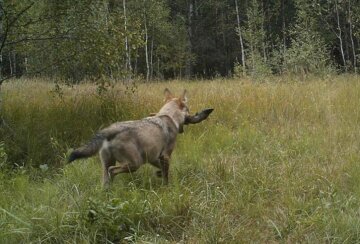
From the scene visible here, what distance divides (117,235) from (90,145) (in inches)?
39.8

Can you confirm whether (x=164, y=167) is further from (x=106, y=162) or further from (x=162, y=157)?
(x=106, y=162)

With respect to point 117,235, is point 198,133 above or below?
above

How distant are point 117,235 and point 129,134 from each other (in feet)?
3.69

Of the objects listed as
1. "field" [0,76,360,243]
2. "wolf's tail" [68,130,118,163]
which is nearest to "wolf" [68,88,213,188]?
"wolf's tail" [68,130,118,163]

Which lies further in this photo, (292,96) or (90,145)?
(292,96)

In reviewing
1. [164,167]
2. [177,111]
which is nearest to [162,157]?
[164,167]

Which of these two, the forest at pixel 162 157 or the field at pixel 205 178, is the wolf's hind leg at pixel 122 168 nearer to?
the forest at pixel 162 157

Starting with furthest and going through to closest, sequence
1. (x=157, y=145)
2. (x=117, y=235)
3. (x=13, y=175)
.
Result: (x=13, y=175)
(x=157, y=145)
(x=117, y=235)

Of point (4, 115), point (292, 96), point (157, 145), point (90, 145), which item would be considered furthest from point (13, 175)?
point (292, 96)

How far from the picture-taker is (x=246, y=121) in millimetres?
7180

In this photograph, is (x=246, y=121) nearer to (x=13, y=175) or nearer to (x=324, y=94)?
(x=324, y=94)

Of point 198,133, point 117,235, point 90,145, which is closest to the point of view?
point 117,235

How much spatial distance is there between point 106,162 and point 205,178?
46.1 inches

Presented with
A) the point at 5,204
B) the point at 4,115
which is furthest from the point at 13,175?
the point at 4,115
